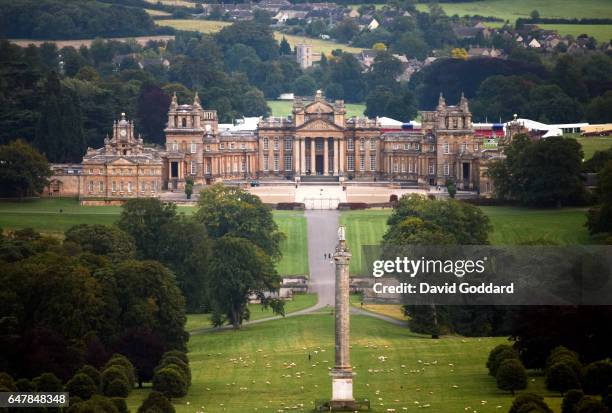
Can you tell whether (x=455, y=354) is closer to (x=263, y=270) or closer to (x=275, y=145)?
(x=263, y=270)

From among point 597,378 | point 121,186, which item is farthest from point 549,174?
point 597,378

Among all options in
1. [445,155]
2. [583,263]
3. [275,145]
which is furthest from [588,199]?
[583,263]

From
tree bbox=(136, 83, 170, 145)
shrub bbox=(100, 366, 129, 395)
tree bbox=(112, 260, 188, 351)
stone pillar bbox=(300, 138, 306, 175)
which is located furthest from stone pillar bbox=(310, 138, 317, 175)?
shrub bbox=(100, 366, 129, 395)

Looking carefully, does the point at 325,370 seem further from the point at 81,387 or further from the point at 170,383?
the point at 81,387

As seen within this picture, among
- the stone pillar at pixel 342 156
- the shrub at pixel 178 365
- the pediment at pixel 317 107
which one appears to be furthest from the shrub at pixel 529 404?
the pediment at pixel 317 107

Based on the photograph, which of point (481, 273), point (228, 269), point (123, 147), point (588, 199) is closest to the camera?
point (481, 273)

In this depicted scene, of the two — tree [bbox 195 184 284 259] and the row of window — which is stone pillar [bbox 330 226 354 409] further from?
the row of window

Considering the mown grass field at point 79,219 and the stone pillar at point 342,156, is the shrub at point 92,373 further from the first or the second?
the stone pillar at point 342,156
